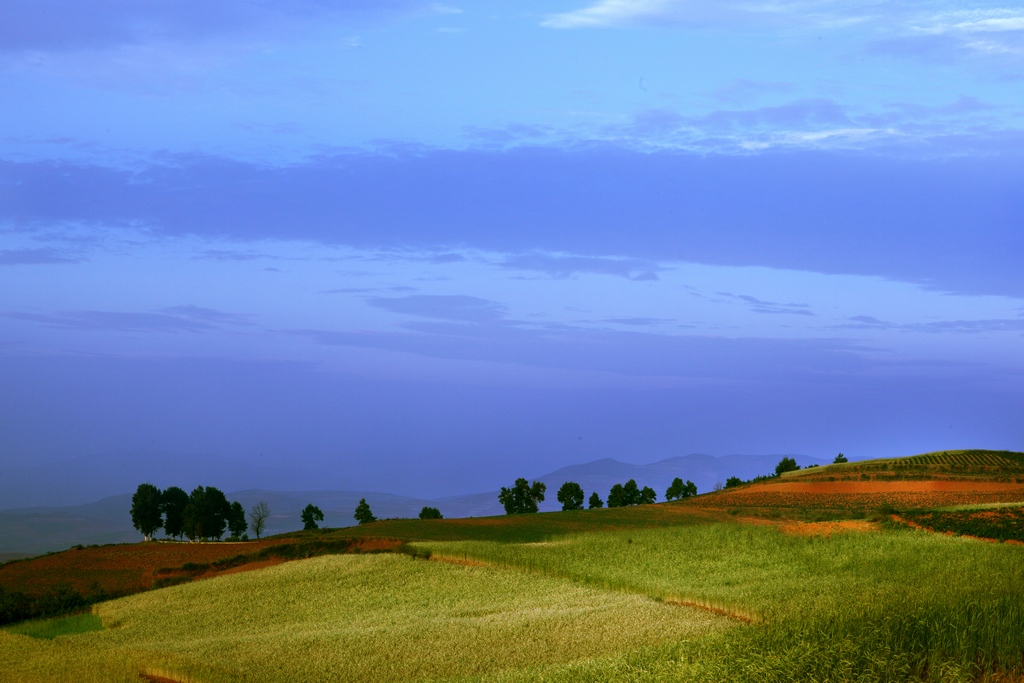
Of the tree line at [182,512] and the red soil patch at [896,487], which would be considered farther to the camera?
the tree line at [182,512]

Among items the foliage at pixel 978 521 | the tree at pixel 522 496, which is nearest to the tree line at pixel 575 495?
the tree at pixel 522 496

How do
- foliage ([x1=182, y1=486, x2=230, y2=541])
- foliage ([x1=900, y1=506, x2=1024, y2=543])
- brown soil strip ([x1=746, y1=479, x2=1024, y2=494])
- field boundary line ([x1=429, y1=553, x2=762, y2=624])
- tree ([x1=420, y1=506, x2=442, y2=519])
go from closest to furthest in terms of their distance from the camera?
field boundary line ([x1=429, y1=553, x2=762, y2=624]) → foliage ([x1=900, y1=506, x2=1024, y2=543]) → brown soil strip ([x1=746, y1=479, x2=1024, y2=494]) → tree ([x1=420, y1=506, x2=442, y2=519]) → foliage ([x1=182, y1=486, x2=230, y2=541])

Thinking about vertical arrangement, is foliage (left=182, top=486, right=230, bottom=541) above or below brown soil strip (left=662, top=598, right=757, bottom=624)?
above

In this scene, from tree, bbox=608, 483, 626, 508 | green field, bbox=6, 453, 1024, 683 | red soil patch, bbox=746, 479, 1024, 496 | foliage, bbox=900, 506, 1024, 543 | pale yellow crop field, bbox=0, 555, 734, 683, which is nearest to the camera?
green field, bbox=6, 453, 1024, 683

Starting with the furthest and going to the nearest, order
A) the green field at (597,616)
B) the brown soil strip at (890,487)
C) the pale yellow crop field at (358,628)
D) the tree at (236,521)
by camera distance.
Result: the tree at (236,521) → the brown soil strip at (890,487) → the pale yellow crop field at (358,628) → the green field at (597,616)

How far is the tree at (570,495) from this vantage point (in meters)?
80.8

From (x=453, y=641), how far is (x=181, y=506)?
64.0 meters

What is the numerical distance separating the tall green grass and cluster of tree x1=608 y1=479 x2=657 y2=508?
46.3 meters


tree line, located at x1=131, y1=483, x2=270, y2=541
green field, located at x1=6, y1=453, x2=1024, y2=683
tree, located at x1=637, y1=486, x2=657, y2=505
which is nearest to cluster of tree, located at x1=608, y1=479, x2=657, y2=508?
tree, located at x1=637, y1=486, x2=657, y2=505

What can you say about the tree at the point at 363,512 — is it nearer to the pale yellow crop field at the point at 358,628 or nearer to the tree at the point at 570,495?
the tree at the point at 570,495

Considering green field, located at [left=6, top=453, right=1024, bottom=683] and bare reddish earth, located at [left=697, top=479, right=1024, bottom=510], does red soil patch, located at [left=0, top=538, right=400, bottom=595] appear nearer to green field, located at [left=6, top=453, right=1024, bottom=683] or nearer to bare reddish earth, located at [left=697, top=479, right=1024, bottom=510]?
green field, located at [left=6, top=453, right=1024, bottom=683]

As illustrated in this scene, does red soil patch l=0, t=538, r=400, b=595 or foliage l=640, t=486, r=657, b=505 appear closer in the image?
red soil patch l=0, t=538, r=400, b=595

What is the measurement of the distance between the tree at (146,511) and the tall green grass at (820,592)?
157 feet

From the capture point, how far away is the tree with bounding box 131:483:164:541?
74.2 meters
